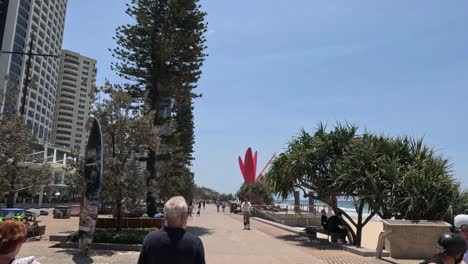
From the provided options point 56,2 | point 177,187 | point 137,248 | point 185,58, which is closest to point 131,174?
point 137,248

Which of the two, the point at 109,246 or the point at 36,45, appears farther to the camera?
the point at 36,45

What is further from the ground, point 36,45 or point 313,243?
point 36,45

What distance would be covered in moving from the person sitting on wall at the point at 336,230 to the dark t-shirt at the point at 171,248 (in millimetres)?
14600

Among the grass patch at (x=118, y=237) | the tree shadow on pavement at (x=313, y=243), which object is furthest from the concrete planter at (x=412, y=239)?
the grass patch at (x=118, y=237)

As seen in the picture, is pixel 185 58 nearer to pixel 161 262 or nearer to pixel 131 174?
pixel 131 174

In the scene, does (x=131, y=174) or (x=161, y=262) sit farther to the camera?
(x=131, y=174)

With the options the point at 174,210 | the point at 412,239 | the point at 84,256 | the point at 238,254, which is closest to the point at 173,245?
the point at 174,210

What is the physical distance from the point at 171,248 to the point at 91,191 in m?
9.58

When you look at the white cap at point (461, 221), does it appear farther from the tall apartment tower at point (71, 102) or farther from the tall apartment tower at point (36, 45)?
the tall apartment tower at point (71, 102)

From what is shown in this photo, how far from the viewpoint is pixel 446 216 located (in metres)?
14.5

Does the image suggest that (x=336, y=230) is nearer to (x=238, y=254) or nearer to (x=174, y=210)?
(x=238, y=254)

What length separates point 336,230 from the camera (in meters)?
17.5

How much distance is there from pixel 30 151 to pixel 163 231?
15.9 m

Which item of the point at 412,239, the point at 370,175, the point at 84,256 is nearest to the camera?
the point at 84,256
